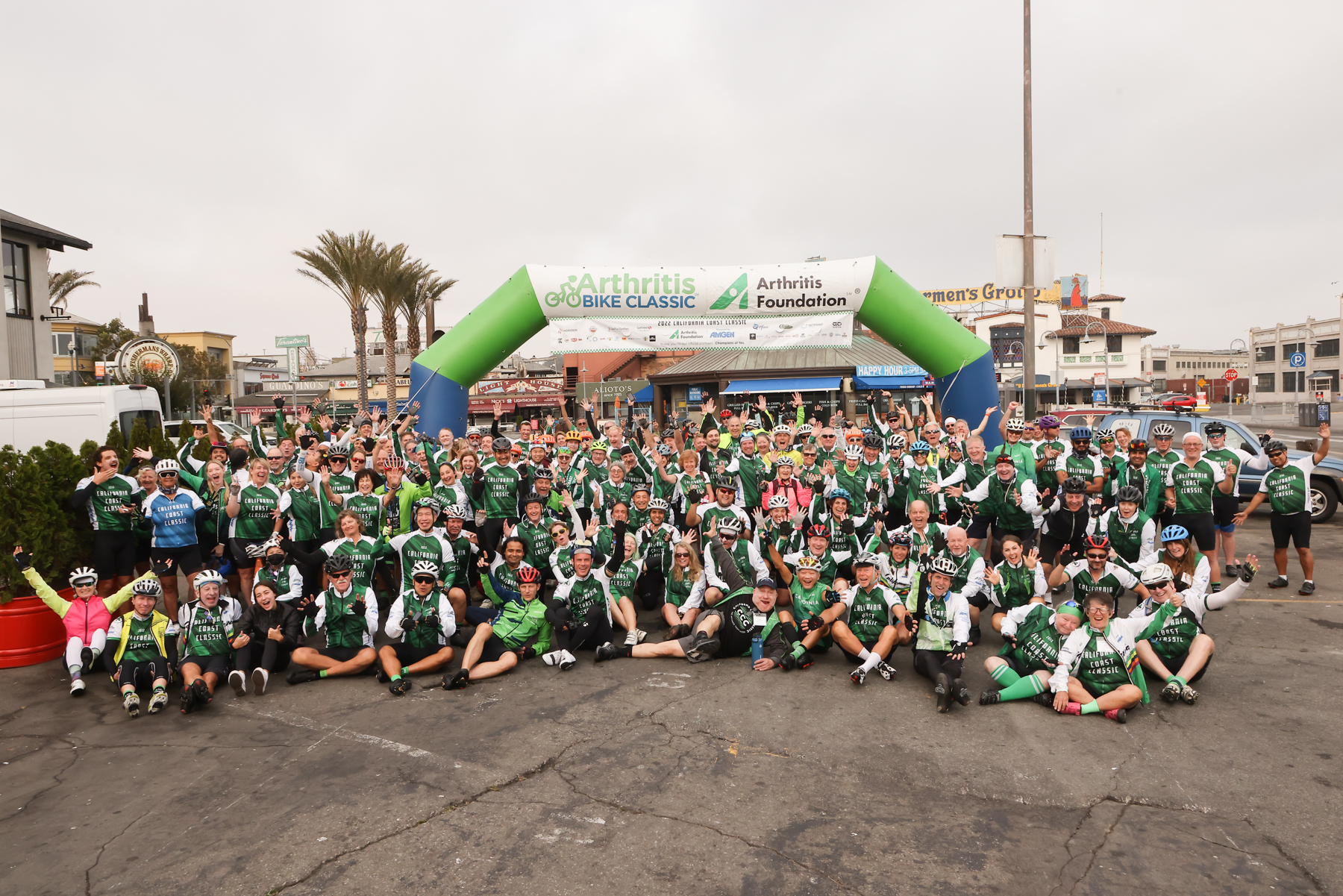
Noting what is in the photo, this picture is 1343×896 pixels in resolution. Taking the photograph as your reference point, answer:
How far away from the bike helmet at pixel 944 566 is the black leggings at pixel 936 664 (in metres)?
0.64

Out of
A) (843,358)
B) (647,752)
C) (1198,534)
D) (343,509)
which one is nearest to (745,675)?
(647,752)

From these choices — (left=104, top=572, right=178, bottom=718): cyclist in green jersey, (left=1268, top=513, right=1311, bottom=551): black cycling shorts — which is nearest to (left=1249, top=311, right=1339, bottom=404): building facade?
(left=1268, top=513, right=1311, bottom=551): black cycling shorts

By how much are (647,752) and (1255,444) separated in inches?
429

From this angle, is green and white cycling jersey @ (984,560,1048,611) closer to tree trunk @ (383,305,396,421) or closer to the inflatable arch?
the inflatable arch

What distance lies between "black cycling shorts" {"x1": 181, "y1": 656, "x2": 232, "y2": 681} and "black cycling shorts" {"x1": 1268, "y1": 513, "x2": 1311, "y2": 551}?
417 inches

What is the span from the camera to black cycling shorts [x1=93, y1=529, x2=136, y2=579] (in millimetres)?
7766

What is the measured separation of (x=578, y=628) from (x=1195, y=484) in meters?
6.65

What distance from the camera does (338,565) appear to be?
685 centimetres

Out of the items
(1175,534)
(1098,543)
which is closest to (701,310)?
(1098,543)

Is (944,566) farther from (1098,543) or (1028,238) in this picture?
(1028,238)

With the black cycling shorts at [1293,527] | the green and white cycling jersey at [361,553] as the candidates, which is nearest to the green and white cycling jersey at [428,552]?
the green and white cycling jersey at [361,553]

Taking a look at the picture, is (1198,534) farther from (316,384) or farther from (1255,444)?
(316,384)

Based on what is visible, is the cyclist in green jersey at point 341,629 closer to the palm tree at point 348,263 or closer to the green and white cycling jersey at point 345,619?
the green and white cycling jersey at point 345,619

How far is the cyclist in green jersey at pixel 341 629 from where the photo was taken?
6801 millimetres
